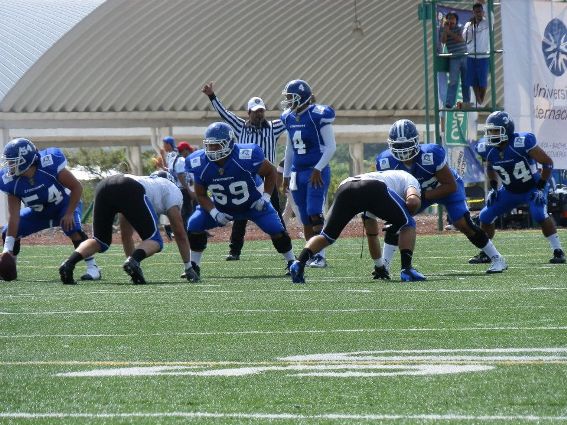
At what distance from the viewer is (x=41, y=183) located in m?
14.3

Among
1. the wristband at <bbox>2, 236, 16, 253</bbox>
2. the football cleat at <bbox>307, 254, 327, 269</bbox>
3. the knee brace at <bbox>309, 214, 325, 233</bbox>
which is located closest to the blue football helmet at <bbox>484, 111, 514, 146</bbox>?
the knee brace at <bbox>309, 214, 325, 233</bbox>

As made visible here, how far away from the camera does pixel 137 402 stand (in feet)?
19.5

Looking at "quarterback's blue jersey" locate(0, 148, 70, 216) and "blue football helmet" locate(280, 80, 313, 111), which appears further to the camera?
"blue football helmet" locate(280, 80, 313, 111)

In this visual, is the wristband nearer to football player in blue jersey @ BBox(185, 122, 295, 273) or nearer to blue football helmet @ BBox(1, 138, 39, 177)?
blue football helmet @ BBox(1, 138, 39, 177)

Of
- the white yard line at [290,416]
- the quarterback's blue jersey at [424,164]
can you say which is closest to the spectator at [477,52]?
the quarterback's blue jersey at [424,164]

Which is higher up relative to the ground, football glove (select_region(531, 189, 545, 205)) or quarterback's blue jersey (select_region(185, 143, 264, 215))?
quarterback's blue jersey (select_region(185, 143, 264, 215))

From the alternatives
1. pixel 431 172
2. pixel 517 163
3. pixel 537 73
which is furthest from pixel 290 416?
Answer: pixel 537 73

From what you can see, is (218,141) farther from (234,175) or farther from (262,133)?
(262,133)

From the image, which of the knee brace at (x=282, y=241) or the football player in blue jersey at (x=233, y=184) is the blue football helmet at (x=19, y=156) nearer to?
the football player in blue jersey at (x=233, y=184)

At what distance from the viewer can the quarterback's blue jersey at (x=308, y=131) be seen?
15.3 metres

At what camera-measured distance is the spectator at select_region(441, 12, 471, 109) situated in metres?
25.0

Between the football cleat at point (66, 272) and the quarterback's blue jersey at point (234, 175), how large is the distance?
59.5 inches

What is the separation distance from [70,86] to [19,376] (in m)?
30.4

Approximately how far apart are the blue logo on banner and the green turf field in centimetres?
1276
